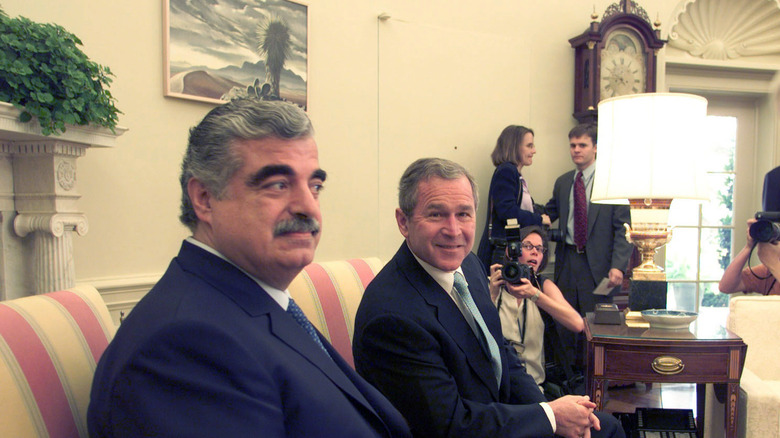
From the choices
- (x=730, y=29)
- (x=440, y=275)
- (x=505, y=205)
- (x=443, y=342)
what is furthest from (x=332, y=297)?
(x=730, y=29)

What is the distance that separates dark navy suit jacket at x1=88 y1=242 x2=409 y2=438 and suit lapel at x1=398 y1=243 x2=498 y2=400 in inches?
21.5

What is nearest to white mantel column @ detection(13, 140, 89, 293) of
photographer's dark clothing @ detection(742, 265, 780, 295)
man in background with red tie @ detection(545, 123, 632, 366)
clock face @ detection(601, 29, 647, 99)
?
man in background with red tie @ detection(545, 123, 632, 366)

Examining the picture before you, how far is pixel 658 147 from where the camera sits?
246 centimetres

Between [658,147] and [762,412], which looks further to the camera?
[658,147]

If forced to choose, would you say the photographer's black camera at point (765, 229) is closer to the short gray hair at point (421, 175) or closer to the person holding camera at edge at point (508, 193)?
the person holding camera at edge at point (508, 193)

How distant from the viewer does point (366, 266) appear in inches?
94.3

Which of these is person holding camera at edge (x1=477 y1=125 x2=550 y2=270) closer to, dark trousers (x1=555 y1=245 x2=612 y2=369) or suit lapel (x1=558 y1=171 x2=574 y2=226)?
suit lapel (x1=558 y1=171 x2=574 y2=226)

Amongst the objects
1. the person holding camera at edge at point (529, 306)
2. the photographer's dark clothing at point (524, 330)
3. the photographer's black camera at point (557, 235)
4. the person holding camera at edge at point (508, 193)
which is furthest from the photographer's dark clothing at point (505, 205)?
the photographer's dark clothing at point (524, 330)

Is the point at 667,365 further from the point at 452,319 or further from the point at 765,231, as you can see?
the point at 452,319

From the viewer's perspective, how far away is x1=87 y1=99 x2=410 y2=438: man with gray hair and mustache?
79cm

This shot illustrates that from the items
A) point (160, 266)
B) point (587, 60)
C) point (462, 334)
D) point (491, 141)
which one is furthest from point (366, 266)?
point (587, 60)

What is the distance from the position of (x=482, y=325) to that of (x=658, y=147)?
1.30 meters

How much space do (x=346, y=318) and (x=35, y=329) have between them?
1.19 m

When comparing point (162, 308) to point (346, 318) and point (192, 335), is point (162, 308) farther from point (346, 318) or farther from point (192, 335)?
point (346, 318)
